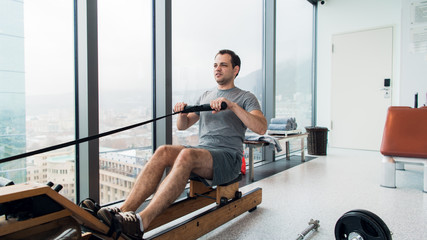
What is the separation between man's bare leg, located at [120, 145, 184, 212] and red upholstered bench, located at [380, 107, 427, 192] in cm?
225

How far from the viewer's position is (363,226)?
1.42m

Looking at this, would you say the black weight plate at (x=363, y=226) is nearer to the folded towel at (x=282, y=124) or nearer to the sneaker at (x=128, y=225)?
the sneaker at (x=128, y=225)

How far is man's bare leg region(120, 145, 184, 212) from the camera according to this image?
1.46 m

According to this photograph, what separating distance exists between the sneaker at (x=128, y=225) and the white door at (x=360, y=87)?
5.30m

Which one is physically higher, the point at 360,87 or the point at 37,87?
the point at 360,87

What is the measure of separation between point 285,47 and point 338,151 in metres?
2.17

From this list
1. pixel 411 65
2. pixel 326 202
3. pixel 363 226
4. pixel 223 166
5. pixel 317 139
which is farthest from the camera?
pixel 317 139

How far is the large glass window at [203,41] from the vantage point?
287 cm

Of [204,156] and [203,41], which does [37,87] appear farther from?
[203,41]

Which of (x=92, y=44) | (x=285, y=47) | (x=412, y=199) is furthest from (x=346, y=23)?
(x=92, y=44)

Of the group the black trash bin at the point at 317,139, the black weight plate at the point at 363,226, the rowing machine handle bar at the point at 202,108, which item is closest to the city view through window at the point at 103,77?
the rowing machine handle bar at the point at 202,108

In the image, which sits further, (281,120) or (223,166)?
(281,120)

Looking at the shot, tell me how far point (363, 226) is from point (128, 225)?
1.11 meters

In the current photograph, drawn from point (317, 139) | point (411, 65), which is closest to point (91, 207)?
point (317, 139)
